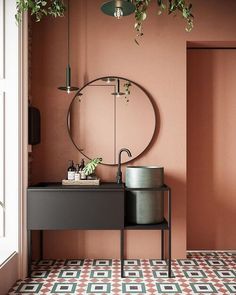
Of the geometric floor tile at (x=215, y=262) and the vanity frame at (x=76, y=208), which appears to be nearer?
the vanity frame at (x=76, y=208)

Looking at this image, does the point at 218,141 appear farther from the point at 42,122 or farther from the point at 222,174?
Result: the point at 42,122

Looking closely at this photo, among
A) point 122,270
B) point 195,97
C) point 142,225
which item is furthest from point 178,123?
point 122,270

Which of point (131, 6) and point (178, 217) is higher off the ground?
point (131, 6)

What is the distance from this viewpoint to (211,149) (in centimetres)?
362

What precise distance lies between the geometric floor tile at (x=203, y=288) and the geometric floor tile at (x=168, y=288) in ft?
0.42

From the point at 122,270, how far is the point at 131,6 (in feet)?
7.12

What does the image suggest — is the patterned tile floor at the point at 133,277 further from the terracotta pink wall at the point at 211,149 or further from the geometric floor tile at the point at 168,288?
the terracotta pink wall at the point at 211,149

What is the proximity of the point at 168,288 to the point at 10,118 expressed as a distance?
6.43ft

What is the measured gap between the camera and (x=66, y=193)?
286 cm

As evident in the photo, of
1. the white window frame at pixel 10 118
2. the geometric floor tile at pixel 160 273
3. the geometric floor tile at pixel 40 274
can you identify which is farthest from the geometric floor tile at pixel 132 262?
the white window frame at pixel 10 118

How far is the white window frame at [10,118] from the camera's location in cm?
279

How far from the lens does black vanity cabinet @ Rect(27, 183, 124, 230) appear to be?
285 cm

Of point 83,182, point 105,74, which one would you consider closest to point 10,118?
point 83,182

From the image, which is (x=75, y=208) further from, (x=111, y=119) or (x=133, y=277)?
(x=111, y=119)
